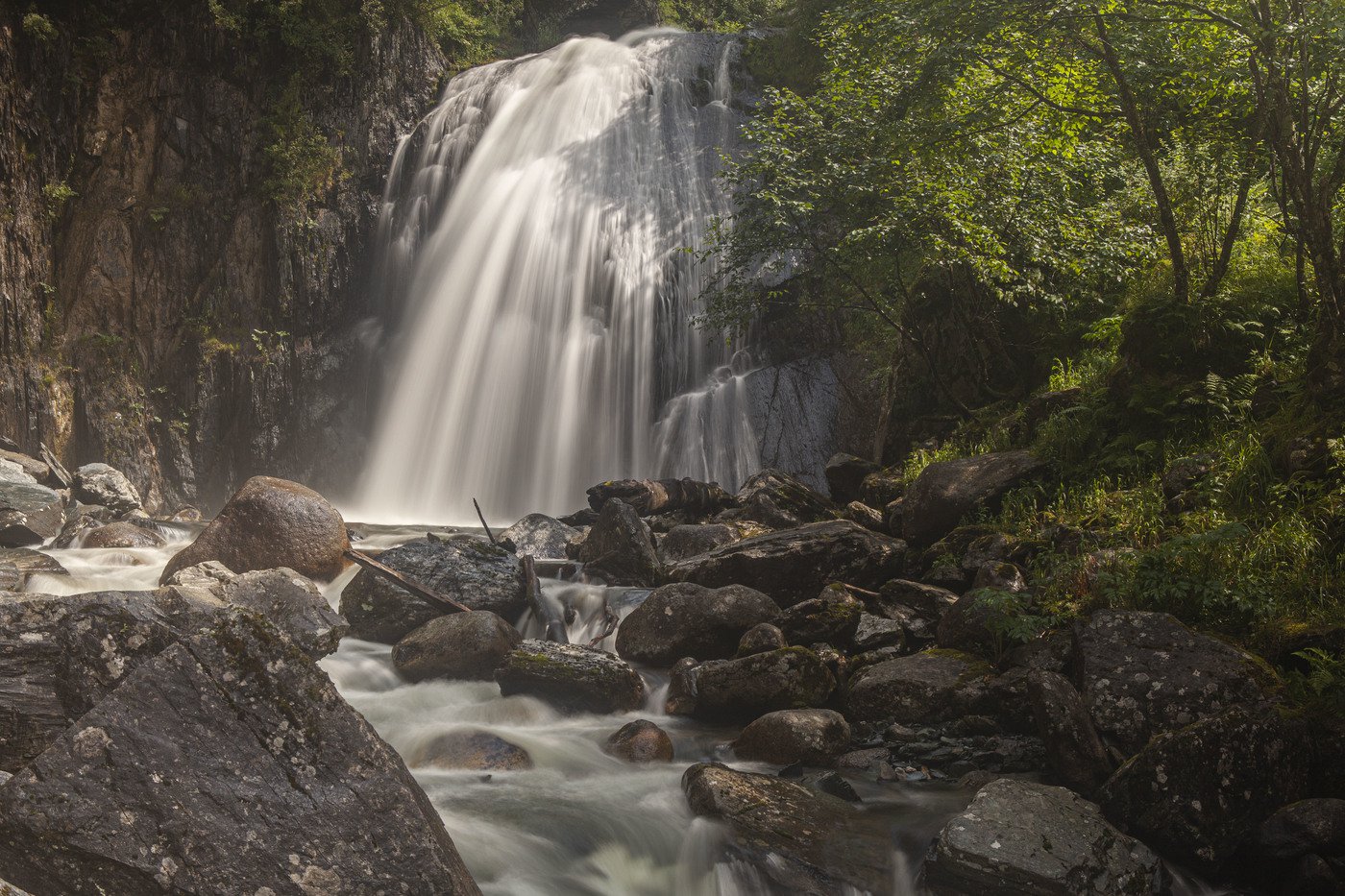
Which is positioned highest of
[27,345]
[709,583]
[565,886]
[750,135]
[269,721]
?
[750,135]

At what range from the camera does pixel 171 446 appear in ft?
64.1

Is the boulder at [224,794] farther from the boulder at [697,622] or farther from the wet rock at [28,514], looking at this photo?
the wet rock at [28,514]

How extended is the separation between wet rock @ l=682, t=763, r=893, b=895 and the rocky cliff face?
16732 millimetres

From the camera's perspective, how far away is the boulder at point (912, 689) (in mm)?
6828

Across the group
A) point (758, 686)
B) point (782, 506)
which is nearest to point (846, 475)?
point (782, 506)

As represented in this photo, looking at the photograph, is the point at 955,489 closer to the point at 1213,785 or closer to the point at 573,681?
the point at 573,681

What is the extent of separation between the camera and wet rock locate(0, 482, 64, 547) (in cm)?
1240

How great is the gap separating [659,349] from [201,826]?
50.6 feet

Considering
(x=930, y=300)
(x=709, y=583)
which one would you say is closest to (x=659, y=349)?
(x=930, y=300)

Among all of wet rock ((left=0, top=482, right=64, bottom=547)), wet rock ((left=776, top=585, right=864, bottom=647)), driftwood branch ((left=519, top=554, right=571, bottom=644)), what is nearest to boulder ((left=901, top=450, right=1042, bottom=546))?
wet rock ((left=776, top=585, right=864, bottom=647))

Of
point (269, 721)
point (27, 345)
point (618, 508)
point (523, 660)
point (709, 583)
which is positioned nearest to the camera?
point (269, 721)

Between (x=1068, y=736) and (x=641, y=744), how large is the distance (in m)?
2.96

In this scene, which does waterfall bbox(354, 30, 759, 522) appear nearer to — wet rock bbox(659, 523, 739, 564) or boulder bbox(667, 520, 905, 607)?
wet rock bbox(659, 523, 739, 564)

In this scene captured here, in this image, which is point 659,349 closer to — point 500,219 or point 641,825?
point 500,219
